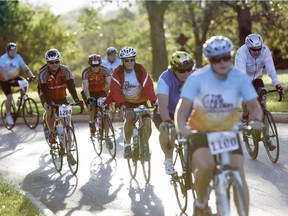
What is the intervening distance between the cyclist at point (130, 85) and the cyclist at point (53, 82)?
94 cm

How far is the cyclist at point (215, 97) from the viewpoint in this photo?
229 inches

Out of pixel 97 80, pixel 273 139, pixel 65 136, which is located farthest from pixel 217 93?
pixel 97 80

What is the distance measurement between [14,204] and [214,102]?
3.72 meters

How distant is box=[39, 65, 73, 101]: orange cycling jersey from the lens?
11.1m

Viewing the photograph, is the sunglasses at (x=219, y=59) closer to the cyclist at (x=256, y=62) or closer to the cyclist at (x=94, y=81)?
the cyclist at (x=256, y=62)

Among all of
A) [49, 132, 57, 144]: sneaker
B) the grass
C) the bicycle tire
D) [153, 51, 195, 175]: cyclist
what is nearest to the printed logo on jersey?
[153, 51, 195, 175]: cyclist

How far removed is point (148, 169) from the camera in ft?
32.0

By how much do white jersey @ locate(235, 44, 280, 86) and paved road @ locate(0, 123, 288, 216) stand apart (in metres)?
1.35

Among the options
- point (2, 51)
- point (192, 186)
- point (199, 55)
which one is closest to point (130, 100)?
point (192, 186)

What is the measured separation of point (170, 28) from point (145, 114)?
52.8m

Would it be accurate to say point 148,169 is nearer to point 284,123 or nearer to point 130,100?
point 130,100

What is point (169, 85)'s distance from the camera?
7.93 m

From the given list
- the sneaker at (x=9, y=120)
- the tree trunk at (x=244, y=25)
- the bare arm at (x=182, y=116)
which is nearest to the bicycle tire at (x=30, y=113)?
the sneaker at (x=9, y=120)

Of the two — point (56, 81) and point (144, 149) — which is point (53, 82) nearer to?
point (56, 81)
